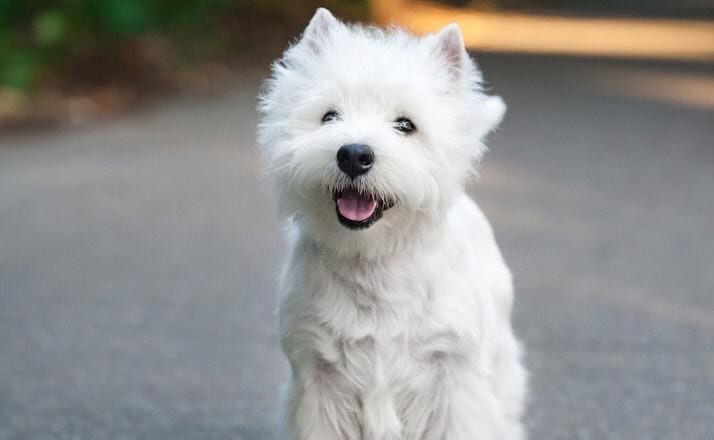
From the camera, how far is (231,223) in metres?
10.4

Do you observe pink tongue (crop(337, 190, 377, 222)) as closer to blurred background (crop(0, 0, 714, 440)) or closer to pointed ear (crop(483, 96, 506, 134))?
pointed ear (crop(483, 96, 506, 134))

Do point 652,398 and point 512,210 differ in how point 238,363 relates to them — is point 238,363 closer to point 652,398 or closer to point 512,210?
point 652,398

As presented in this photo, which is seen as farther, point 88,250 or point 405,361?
point 88,250

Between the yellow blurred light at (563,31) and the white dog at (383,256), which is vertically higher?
the yellow blurred light at (563,31)

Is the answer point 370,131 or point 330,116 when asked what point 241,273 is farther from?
point 370,131

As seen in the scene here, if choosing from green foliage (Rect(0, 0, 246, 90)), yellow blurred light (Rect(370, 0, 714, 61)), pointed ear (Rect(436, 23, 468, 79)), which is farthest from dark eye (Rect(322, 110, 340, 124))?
yellow blurred light (Rect(370, 0, 714, 61))

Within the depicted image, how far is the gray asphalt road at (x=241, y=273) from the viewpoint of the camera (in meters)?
6.19

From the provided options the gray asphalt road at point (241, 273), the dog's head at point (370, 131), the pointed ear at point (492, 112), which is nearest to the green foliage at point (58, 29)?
the gray asphalt road at point (241, 273)

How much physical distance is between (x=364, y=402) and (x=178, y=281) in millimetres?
4333

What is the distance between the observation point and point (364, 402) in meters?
4.53

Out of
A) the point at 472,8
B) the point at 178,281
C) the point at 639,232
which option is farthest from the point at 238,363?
the point at 472,8

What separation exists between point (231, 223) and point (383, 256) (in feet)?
19.3

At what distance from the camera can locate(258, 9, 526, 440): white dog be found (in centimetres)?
441

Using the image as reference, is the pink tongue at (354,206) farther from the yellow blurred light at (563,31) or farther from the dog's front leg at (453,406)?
the yellow blurred light at (563,31)
